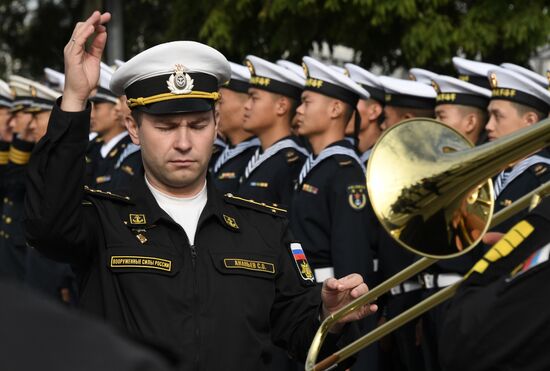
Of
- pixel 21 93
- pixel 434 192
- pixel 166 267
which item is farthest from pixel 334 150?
pixel 21 93

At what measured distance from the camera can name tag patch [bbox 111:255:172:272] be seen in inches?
127

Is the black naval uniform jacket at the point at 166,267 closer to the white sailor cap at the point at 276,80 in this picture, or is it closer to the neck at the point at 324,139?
the neck at the point at 324,139

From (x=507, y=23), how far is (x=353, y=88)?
3.18 meters

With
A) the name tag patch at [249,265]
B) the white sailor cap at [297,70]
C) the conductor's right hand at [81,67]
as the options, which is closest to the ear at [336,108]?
the white sailor cap at [297,70]

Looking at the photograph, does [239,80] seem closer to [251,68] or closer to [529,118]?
[251,68]

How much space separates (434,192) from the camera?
8.23 feet

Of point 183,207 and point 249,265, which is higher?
point 183,207

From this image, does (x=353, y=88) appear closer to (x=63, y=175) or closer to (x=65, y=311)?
(x=63, y=175)

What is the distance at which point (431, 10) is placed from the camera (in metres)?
9.85

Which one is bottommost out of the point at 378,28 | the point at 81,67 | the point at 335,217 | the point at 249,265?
the point at 335,217

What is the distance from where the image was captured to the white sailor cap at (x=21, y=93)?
10.3 meters

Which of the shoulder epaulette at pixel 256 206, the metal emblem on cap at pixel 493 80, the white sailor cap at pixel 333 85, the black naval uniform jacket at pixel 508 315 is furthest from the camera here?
the white sailor cap at pixel 333 85

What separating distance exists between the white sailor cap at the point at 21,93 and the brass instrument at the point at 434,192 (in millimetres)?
7956

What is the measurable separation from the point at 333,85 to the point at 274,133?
0.72m
